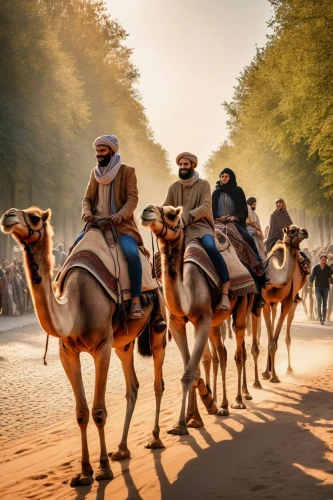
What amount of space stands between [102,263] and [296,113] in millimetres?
21506

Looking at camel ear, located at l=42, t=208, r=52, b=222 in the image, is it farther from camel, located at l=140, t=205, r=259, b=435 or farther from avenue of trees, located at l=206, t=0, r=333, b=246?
avenue of trees, located at l=206, t=0, r=333, b=246

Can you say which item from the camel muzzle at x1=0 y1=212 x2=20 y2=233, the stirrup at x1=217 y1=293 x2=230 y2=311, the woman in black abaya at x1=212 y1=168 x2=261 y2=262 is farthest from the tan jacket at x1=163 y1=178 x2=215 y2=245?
the camel muzzle at x1=0 y1=212 x2=20 y2=233

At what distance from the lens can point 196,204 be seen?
39.2ft

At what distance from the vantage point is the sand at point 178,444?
26.7 ft

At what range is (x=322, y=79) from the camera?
89.7 ft

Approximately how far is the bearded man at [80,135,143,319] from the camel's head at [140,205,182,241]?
21.1 inches

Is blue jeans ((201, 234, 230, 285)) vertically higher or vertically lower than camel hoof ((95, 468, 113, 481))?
higher

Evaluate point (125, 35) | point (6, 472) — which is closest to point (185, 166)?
point (6, 472)

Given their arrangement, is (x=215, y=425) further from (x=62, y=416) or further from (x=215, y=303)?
(x=62, y=416)

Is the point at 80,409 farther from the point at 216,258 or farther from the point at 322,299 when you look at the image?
the point at 322,299

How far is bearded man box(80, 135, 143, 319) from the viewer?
1010cm

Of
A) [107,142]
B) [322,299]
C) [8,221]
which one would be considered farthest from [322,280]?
[8,221]

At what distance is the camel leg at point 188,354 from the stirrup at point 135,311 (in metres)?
1.17

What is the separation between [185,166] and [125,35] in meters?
51.7
